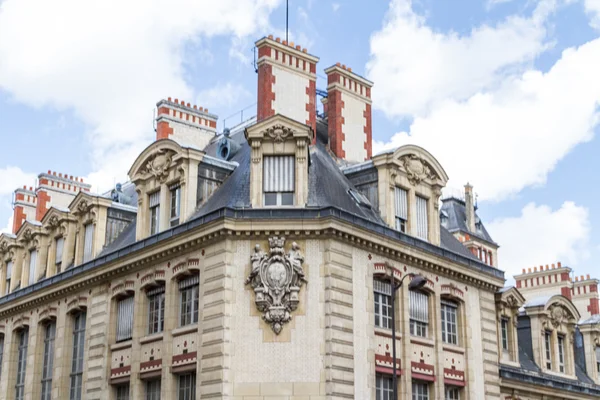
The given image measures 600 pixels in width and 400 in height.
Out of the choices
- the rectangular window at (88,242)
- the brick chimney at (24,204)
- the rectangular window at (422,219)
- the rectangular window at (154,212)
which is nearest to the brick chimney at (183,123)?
the rectangular window at (88,242)

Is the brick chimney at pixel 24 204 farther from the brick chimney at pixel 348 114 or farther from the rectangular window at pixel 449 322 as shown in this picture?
the rectangular window at pixel 449 322

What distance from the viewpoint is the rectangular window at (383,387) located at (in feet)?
94.0

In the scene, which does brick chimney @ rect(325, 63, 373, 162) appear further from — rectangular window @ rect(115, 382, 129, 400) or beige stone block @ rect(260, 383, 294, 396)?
rectangular window @ rect(115, 382, 129, 400)

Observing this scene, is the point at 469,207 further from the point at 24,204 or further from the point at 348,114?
the point at 24,204

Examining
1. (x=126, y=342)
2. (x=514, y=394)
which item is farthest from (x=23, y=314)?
(x=514, y=394)

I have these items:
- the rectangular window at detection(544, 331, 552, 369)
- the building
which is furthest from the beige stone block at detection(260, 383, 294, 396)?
the rectangular window at detection(544, 331, 552, 369)

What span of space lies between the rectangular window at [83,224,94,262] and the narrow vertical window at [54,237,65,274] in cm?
180

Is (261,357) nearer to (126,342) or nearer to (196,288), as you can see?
(196,288)

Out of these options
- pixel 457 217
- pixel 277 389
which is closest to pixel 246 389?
pixel 277 389

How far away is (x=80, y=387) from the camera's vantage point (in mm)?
33312

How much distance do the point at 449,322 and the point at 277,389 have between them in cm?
861

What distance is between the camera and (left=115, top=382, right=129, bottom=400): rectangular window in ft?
101

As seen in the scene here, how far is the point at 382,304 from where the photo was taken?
29.8 m

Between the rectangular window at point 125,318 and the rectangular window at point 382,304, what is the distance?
8.57 m
